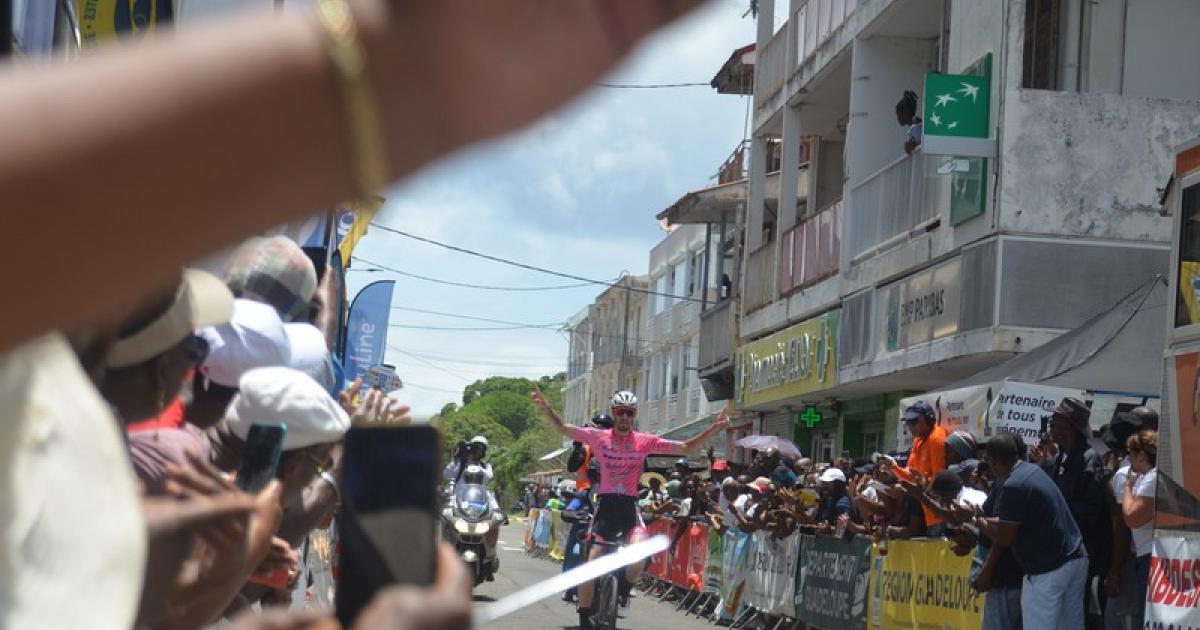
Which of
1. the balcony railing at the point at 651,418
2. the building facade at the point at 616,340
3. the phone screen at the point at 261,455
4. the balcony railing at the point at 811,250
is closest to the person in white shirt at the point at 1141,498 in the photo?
the phone screen at the point at 261,455

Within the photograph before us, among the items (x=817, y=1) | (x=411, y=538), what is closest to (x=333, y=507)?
(x=411, y=538)

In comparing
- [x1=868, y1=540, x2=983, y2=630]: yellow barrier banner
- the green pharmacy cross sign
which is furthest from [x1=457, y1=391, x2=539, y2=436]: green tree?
[x1=868, y1=540, x2=983, y2=630]: yellow barrier banner

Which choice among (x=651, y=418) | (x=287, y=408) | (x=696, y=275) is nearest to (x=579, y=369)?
(x=651, y=418)

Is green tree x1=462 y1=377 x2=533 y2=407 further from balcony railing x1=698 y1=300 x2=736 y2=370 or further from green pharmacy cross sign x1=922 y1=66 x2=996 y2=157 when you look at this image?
green pharmacy cross sign x1=922 y1=66 x2=996 y2=157

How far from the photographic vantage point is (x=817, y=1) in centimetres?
2753

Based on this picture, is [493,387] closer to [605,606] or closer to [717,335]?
[717,335]

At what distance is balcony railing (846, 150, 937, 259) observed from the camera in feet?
71.9

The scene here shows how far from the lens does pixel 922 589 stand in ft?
41.8

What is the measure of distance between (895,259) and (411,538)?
71.0 ft

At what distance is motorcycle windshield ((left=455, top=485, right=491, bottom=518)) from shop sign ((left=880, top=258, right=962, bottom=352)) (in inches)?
227

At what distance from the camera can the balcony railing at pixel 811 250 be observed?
25.7 metres

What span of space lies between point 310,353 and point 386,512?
3.66 metres

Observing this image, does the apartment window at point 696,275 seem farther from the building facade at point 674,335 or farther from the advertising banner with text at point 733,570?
the advertising banner with text at point 733,570

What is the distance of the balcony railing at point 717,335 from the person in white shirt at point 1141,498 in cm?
2334
